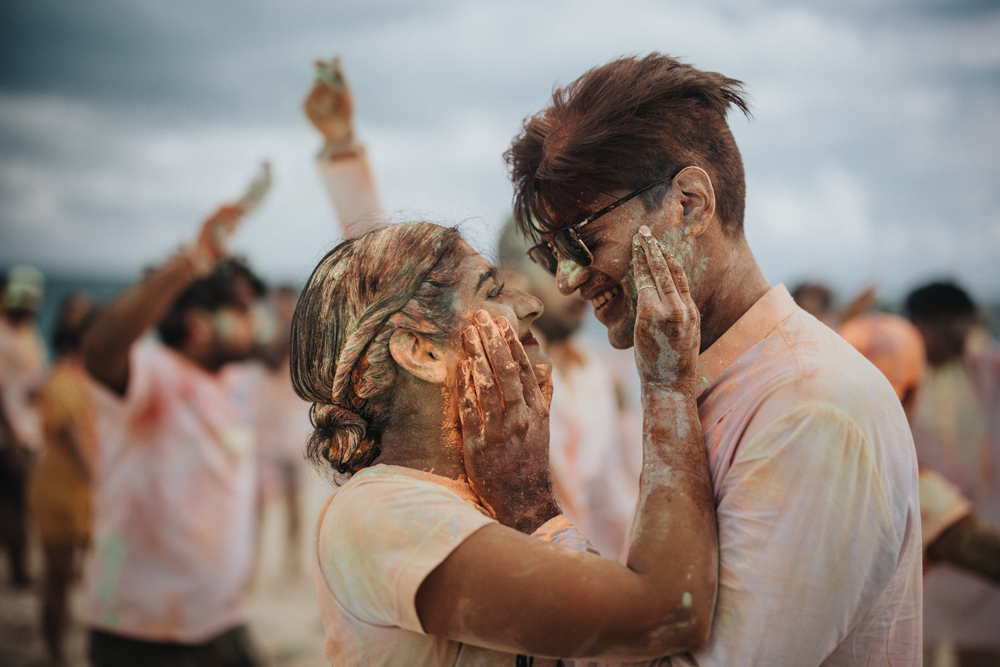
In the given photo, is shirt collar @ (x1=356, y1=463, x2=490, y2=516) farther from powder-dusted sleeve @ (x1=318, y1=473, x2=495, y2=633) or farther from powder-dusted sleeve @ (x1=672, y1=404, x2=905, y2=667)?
powder-dusted sleeve @ (x1=672, y1=404, x2=905, y2=667)

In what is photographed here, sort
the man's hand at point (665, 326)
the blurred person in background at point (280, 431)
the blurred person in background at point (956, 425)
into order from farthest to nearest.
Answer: the blurred person in background at point (280, 431)
the blurred person in background at point (956, 425)
the man's hand at point (665, 326)

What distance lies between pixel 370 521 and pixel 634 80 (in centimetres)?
141

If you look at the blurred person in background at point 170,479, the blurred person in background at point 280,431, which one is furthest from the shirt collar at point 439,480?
the blurred person in background at point 280,431

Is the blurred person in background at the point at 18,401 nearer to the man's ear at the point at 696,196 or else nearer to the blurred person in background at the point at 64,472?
the blurred person in background at the point at 64,472

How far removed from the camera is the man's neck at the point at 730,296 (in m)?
2.05

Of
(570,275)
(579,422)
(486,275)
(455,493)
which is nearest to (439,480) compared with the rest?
(455,493)

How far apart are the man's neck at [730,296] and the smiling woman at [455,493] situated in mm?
433

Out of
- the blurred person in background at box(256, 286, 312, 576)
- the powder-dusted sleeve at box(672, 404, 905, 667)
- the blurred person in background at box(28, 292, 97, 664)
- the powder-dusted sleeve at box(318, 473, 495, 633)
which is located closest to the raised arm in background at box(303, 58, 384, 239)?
the powder-dusted sleeve at box(318, 473, 495, 633)

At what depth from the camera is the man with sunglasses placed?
155 cm

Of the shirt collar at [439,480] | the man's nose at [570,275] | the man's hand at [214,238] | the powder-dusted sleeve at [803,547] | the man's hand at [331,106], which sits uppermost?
the man's hand at [331,106]

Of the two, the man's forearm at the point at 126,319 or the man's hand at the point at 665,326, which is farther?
the man's forearm at the point at 126,319

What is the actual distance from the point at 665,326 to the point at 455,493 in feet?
2.22

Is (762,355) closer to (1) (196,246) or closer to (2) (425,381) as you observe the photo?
(2) (425,381)

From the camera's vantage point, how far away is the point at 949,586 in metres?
5.02
